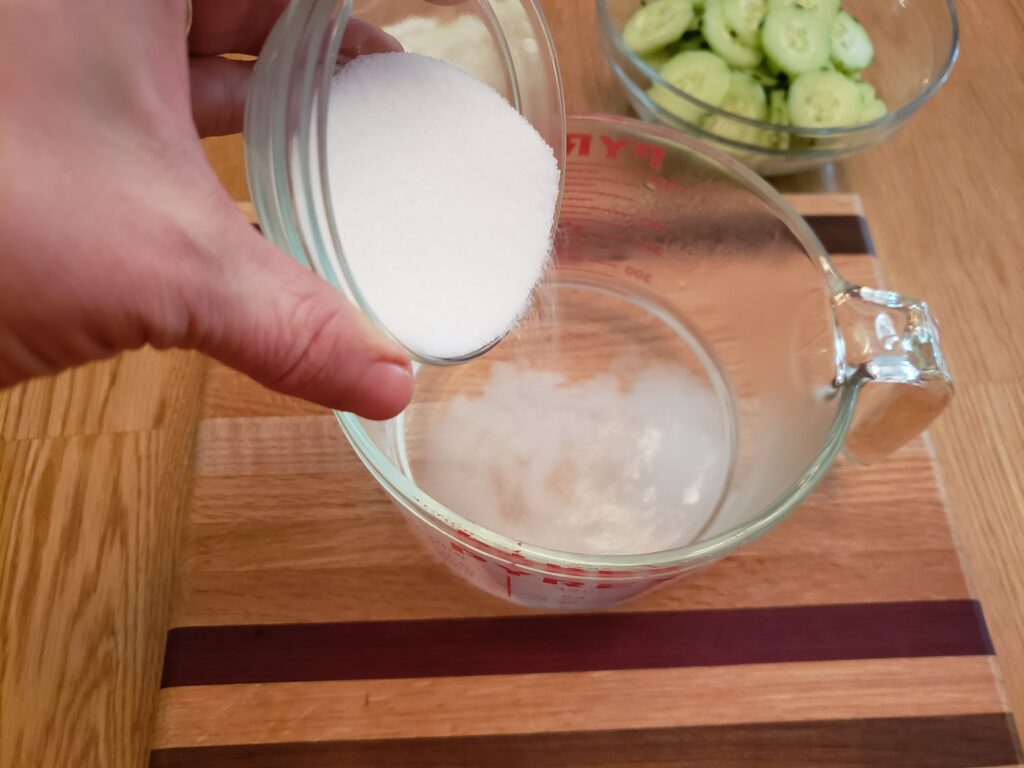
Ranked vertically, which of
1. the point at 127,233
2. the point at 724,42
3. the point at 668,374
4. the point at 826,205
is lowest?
the point at 668,374

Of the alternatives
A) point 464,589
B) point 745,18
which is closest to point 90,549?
point 464,589

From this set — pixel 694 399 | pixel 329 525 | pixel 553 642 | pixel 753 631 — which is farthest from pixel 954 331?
pixel 329 525

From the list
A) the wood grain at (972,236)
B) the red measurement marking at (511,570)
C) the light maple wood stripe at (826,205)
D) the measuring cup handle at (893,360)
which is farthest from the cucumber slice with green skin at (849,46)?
the red measurement marking at (511,570)

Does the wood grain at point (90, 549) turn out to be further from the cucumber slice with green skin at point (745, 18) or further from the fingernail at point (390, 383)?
the cucumber slice with green skin at point (745, 18)

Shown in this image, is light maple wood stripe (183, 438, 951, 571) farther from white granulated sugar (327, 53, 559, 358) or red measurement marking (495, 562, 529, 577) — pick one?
white granulated sugar (327, 53, 559, 358)

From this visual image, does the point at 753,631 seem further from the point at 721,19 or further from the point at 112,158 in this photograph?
the point at 721,19

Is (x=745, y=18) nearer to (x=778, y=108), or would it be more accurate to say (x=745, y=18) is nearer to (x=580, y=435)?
(x=778, y=108)

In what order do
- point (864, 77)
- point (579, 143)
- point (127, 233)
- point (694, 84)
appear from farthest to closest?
point (864, 77), point (694, 84), point (579, 143), point (127, 233)
